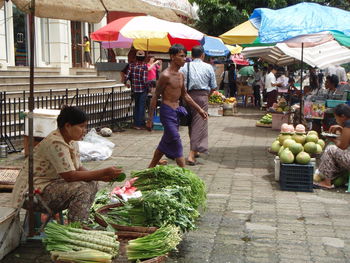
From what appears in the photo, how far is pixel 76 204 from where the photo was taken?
170 inches

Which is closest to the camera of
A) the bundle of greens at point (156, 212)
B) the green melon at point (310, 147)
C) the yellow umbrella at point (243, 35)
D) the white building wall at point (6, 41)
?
the bundle of greens at point (156, 212)

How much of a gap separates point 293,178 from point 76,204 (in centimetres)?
362

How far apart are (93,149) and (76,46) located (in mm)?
14681

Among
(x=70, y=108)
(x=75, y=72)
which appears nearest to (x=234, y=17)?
(x=75, y=72)

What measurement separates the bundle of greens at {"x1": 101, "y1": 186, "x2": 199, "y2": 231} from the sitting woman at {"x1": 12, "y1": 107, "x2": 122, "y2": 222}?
0.30 m

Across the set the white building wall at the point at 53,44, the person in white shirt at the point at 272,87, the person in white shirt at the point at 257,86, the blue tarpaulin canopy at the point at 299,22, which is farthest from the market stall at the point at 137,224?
the person in white shirt at the point at 257,86

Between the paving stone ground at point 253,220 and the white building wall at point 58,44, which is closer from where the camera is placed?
the paving stone ground at point 253,220

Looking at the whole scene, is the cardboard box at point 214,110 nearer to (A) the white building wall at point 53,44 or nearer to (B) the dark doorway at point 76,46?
(A) the white building wall at point 53,44

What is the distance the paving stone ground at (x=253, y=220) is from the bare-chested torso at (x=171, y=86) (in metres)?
1.35

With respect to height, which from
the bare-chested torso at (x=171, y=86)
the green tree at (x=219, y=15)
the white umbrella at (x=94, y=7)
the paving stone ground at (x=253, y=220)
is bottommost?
the paving stone ground at (x=253, y=220)

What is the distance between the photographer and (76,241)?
370cm

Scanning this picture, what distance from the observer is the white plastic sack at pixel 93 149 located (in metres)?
8.83

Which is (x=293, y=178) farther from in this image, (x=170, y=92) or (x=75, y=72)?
(x=75, y=72)

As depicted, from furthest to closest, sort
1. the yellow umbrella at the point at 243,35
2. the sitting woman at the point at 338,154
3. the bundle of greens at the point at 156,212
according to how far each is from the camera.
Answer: the yellow umbrella at the point at 243,35 → the sitting woman at the point at 338,154 → the bundle of greens at the point at 156,212
